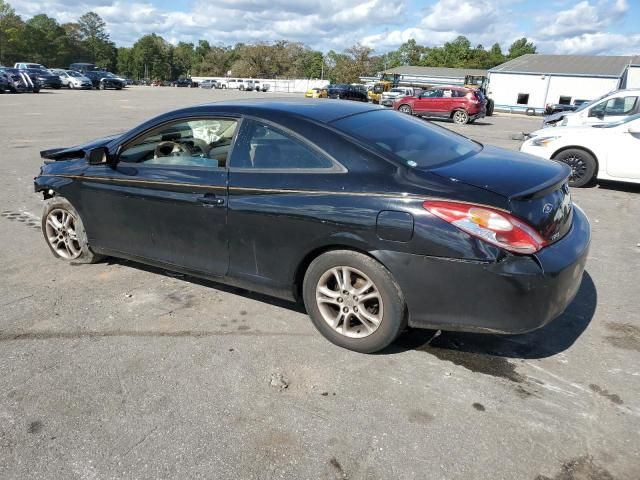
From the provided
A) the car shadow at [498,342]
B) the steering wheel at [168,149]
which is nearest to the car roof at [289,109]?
the steering wheel at [168,149]

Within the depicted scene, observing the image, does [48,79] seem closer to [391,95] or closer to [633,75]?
[391,95]

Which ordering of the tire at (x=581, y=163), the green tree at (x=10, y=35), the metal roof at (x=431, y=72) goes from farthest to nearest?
the green tree at (x=10, y=35), the metal roof at (x=431, y=72), the tire at (x=581, y=163)

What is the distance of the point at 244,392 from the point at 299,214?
3.71 ft

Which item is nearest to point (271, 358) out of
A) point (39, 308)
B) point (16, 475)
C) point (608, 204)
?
point (16, 475)

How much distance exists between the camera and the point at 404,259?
294cm

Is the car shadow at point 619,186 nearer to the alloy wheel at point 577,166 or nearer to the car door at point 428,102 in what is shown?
the alloy wheel at point 577,166

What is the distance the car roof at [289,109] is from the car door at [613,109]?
407 inches

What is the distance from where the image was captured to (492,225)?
110 inches

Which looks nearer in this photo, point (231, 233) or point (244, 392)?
point (244, 392)

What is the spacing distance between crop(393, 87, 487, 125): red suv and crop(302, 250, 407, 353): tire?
22.1 metres

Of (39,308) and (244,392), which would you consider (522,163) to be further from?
(39,308)

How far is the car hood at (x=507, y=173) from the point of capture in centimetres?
295

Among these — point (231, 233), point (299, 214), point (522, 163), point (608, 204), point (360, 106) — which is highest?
point (360, 106)

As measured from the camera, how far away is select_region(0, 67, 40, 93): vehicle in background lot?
108 ft
